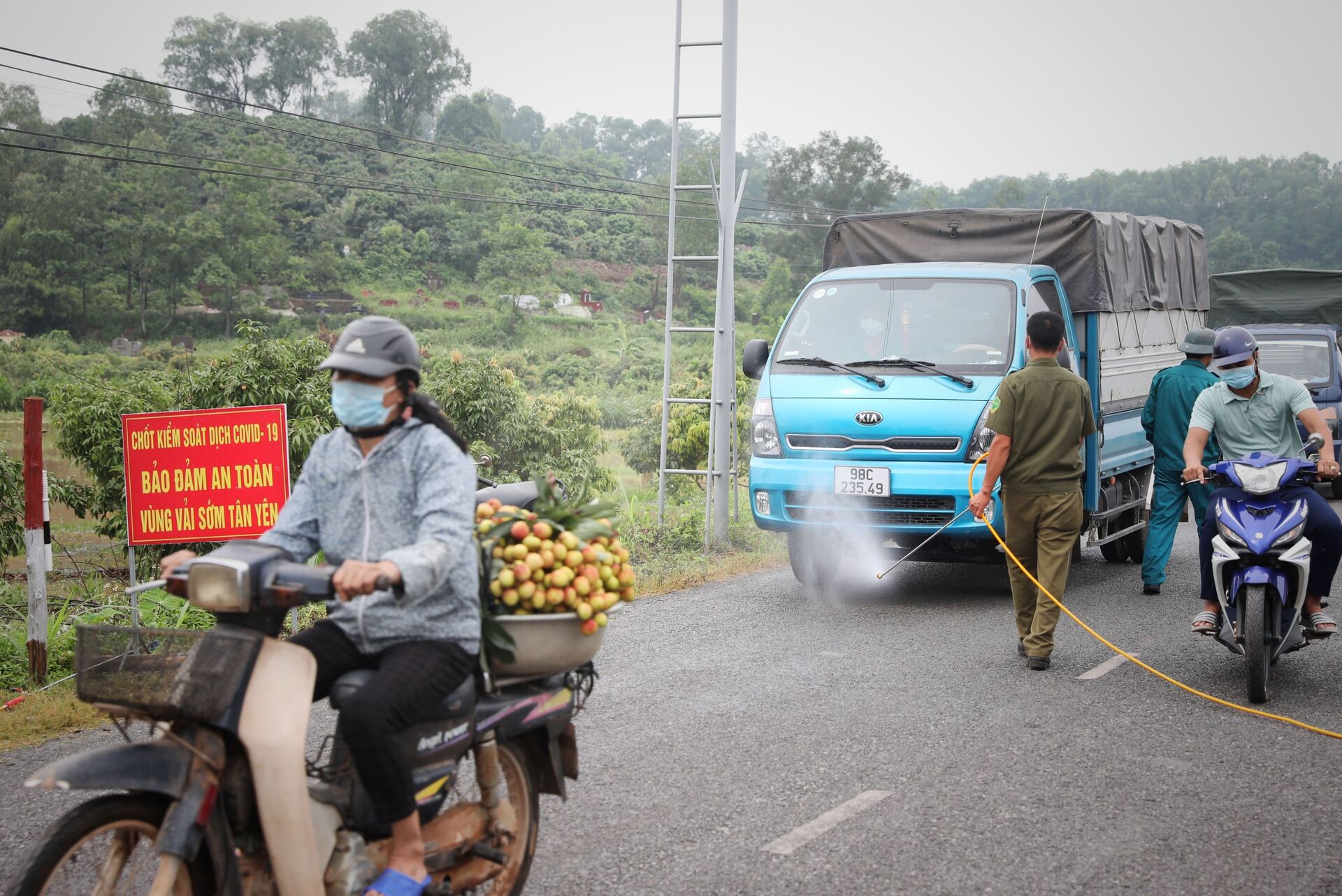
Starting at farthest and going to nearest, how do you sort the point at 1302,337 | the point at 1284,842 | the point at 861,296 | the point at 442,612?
the point at 1302,337, the point at 861,296, the point at 1284,842, the point at 442,612

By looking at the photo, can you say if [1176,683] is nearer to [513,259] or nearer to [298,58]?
[513,259]

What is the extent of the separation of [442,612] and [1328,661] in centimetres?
621

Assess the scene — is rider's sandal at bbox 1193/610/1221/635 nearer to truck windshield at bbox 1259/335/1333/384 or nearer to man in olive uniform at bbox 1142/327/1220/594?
man in olive uniform at bbox 1142/327/1220/594

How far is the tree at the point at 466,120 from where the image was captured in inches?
3447

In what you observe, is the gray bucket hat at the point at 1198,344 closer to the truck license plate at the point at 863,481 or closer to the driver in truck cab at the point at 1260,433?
the driver in truck cab at the point at 1260,433

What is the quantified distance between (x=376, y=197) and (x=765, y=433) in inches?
2452

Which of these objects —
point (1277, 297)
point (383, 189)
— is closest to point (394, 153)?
point (383, 189)

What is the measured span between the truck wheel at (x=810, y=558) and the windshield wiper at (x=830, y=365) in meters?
1.25

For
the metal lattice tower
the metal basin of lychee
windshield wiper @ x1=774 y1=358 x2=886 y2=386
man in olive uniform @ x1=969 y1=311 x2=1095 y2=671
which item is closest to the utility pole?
the metal lattice tower

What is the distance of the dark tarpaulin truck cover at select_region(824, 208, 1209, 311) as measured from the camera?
10.5 meters

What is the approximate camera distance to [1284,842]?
177 inches

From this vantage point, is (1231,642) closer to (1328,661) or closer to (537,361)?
(1328,661)

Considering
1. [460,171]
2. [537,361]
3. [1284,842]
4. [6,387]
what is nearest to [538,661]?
[1284,842]

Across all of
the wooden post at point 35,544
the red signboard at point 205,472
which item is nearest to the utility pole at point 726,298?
the red signboard at point 205,472
